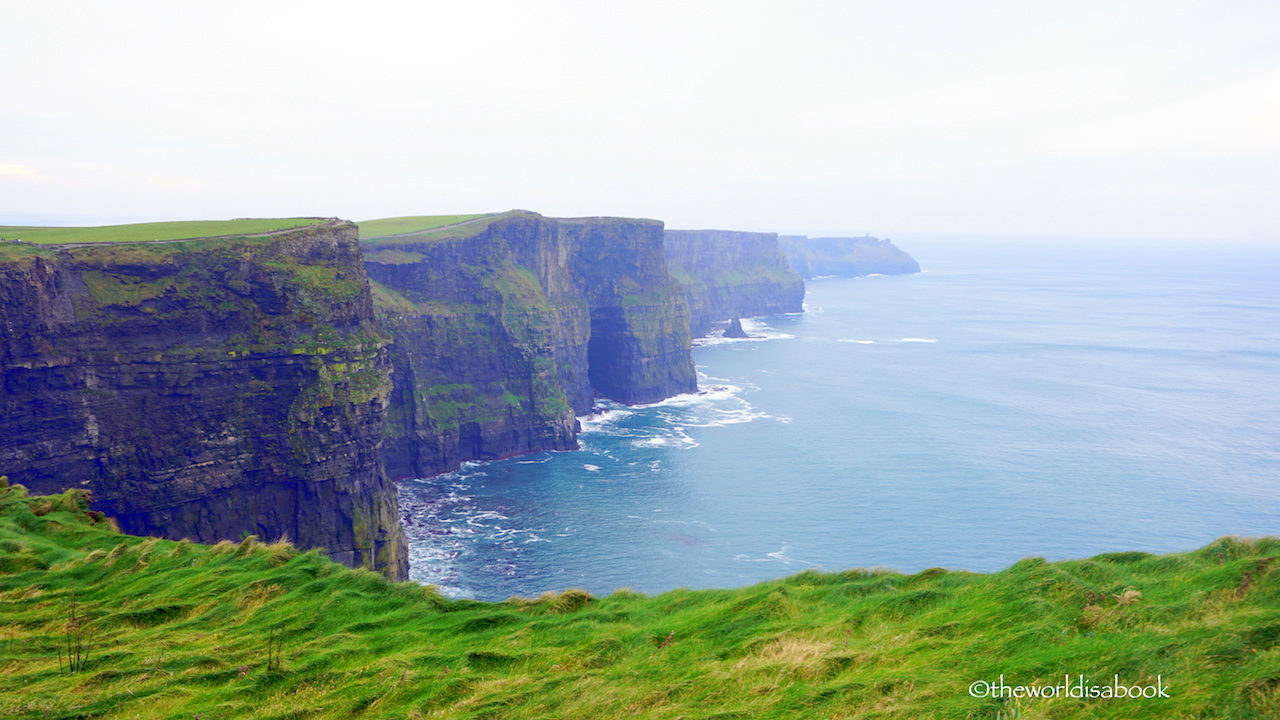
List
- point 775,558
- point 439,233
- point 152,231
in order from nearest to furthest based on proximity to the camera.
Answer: point 775,558 < point 152,231 < point 439,233

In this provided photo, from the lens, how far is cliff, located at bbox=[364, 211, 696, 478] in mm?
78375

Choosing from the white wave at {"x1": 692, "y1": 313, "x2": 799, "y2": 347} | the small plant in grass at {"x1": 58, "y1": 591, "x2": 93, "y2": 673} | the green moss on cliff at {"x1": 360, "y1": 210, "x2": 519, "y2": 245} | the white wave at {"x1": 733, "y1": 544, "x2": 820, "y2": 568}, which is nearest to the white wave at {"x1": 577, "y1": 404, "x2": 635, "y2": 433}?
the green moss on cliff at {"x1": 360, "y1": 210, "x2": 519, "y2": 245}

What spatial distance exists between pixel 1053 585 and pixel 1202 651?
3.30m

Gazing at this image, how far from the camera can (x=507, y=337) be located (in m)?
87.3

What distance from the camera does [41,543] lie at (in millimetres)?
19656

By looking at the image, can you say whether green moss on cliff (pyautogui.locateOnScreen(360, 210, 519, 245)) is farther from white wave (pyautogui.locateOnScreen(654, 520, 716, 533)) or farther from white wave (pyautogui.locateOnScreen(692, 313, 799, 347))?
white wave (pyautogui.locateOnScreen(692, 313, 799, 347))

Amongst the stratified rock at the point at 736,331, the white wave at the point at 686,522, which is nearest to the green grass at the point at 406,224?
the white wave at the point at 686,522

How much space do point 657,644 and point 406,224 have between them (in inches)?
3948

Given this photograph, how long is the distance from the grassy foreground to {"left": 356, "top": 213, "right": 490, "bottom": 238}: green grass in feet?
278

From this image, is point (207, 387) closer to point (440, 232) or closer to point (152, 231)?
point (152, 231)

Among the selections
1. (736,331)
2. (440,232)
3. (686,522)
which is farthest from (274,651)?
(736,331)

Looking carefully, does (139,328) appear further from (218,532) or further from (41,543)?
(41,543)

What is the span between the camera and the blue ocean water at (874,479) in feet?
184

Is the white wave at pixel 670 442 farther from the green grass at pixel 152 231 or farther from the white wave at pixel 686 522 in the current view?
the green grass at pixel 152 231
